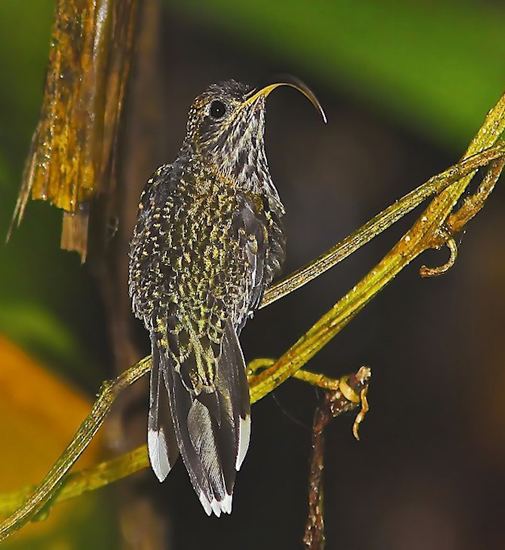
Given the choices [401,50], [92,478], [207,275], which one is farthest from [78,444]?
[401,50]

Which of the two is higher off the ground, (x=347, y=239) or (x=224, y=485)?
(x=347, y=239)

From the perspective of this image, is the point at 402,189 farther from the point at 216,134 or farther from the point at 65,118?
the point at 65,118

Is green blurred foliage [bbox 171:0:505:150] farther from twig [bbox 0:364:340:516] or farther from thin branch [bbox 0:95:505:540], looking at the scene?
twig [bbox 0:364:340:516]

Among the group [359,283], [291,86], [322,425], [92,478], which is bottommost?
[92,478]

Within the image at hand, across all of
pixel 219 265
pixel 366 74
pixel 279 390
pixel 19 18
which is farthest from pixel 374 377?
pixel 19 18

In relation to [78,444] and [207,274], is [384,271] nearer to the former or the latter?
[207,274]

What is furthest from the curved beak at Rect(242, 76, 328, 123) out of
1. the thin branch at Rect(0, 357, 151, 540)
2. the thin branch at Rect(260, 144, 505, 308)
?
the thin branch at Rect(0, 357, 151, 540)
